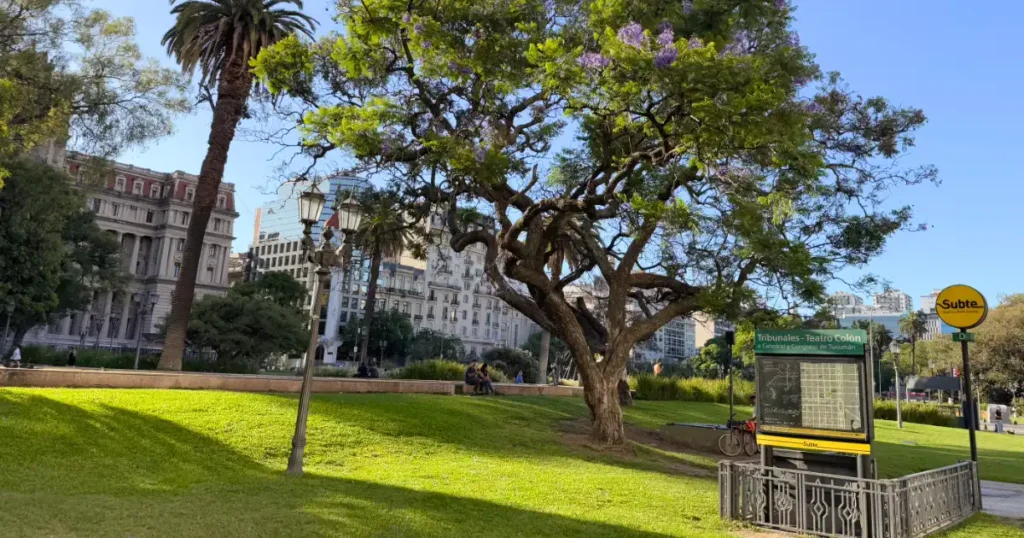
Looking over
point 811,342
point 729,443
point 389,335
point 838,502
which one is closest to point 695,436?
point 729,443

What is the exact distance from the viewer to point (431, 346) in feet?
279

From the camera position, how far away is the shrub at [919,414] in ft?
121

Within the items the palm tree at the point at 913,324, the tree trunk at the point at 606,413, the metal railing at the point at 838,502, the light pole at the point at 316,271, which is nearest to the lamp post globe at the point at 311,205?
the light pole at the point at 316,271

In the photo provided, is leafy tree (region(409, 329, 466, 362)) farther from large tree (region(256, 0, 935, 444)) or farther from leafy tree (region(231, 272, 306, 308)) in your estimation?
large tree (region(256, 0, 935, 444))

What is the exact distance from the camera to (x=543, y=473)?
37.0ft

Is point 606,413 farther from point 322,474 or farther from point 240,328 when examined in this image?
point 240,328

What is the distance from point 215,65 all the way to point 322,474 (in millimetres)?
18443

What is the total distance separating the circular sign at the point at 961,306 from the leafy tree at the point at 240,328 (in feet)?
130

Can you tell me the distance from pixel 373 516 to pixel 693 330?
186 metres

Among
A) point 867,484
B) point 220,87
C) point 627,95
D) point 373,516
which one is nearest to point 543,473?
point 373,516

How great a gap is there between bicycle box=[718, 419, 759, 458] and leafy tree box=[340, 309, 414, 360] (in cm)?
6795

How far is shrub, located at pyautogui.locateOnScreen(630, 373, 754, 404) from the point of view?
31.8m

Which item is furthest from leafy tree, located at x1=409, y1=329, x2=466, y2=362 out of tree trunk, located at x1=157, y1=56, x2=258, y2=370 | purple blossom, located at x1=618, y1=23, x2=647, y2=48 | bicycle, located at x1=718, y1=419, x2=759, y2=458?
purple blossom, located at x1=618, y1=23, x2=647, y2=48

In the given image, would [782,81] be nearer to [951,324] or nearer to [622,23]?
[622,23]
